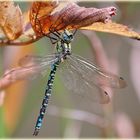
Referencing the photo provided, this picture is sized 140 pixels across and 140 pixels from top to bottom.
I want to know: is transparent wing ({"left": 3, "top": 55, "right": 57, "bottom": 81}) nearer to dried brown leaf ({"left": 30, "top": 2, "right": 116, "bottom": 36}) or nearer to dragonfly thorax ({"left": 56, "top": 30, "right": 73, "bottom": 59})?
dragonfly thorax ({"left": 56, "top": 30, "right": 73, "bottom": 59})

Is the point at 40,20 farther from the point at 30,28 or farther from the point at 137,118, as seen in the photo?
the point at 137,118

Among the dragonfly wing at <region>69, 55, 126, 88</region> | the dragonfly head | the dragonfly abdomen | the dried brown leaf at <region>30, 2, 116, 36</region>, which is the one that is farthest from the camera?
the dragonfly wing at <region>69, 55, 126, 88</region>

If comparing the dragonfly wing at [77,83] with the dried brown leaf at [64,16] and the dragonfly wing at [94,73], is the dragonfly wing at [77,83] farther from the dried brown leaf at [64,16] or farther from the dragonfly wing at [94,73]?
the dried brown leaf at [64,16]

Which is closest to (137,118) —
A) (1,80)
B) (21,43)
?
(1,80)

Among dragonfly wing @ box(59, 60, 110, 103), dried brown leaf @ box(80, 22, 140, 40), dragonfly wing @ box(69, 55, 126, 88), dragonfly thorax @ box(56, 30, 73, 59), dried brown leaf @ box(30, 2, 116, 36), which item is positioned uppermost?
dried brown leaf @ box(30, 2, 116, 36)

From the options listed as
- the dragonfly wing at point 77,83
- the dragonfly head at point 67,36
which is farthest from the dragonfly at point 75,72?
the dragonfly head at point 67,36

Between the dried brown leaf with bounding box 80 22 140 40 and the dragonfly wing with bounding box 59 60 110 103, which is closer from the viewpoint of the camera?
the dried brown leaf with bounding box 80 22 140 40

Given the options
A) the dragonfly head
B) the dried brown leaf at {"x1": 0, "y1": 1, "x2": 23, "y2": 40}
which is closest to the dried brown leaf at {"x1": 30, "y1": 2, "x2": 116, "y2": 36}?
the dried brown leaf at {"x1": 0, "y1": 1, "x2": 23, "y2": 40}
